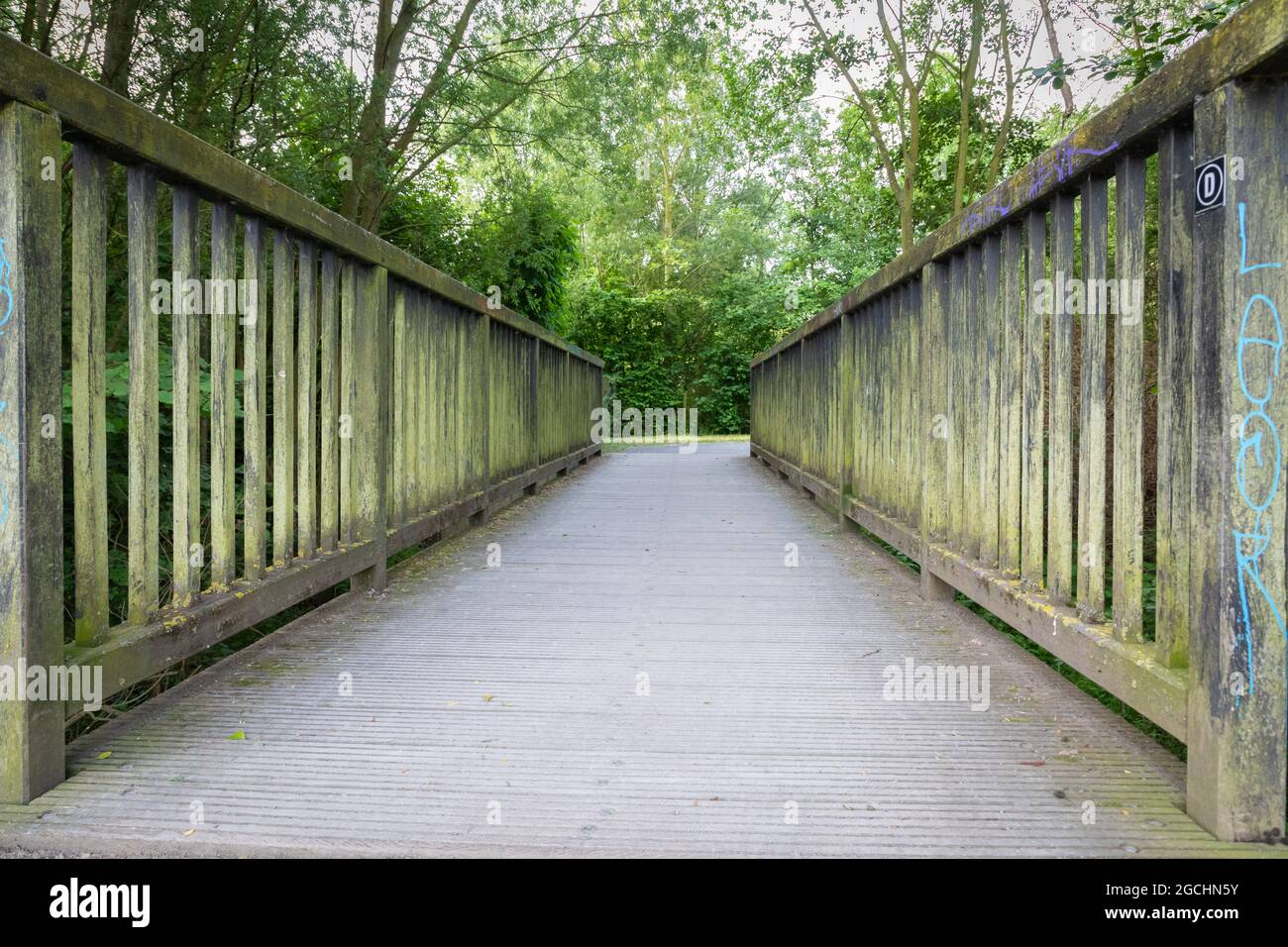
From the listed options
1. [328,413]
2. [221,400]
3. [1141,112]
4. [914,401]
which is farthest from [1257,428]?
[328,413]

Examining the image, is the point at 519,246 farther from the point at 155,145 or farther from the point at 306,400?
the point at 155,145

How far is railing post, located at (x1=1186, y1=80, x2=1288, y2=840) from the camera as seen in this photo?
5.75 ft

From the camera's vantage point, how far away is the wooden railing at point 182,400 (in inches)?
77.2

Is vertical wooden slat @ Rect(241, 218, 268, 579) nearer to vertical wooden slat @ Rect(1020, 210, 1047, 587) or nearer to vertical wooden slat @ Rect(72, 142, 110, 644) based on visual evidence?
vertical wooden slat @ Rect(72, 142, 110, 644)

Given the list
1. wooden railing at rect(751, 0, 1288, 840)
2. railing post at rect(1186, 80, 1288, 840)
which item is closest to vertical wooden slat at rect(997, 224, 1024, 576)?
wooden railing at rect(751, 0, 1288, 840)

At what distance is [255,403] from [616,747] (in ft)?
5.94

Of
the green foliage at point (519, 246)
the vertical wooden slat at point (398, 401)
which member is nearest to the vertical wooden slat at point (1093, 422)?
the vertical wooden slat at point (398, 401)

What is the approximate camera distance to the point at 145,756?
2.25 meters

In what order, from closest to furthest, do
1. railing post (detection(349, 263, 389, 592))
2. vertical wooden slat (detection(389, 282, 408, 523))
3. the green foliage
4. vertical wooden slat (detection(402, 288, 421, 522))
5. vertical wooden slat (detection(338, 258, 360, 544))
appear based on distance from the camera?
1. vertical wooden slat (detection(338, 258, 360, 544))
2. railing post (detection(349, 263, 389, 592))
3. vertical wooden slat (detection(389, 282, 408, 523))
4. vertical wooden slat (detection(402, 288, 421, 522))
5. the green foliage

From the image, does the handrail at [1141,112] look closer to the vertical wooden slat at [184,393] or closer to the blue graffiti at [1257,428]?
the blue graffiti at [1257,428]

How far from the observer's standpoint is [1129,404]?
90.2 inches

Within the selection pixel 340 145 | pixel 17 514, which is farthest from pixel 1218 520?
pixel 340 145

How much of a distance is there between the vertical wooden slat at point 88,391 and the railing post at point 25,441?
196 millimetres

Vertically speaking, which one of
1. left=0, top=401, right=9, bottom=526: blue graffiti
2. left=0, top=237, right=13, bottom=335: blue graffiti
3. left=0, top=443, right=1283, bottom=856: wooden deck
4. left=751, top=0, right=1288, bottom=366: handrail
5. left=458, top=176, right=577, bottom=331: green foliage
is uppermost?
left=458, top=176, right=577, bottom=331: green foliage
